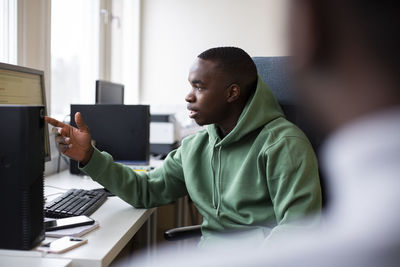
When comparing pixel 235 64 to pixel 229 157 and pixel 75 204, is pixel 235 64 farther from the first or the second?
pixel 75 204

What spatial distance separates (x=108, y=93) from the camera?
207cm

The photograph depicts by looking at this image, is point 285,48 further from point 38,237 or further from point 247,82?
point 247,82

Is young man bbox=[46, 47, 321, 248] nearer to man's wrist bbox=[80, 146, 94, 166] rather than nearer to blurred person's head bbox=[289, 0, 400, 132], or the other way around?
man's wrist bbox=[80, 146, 94, 166]

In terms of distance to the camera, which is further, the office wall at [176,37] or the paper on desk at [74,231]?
the office wall at [176,37]

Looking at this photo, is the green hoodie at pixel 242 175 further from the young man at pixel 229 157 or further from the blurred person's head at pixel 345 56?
the blurred person's head at pixel 345 56

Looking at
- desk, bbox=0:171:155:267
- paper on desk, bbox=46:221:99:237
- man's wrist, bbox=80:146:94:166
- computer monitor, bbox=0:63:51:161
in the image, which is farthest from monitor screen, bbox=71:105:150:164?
paper on desk, bbox=46:221:99:237

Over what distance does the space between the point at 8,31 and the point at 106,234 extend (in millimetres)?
1074

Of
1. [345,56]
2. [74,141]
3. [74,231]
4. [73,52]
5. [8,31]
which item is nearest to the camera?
[345,56]

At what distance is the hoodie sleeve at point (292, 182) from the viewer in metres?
1.01

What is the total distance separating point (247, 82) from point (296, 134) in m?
0.25

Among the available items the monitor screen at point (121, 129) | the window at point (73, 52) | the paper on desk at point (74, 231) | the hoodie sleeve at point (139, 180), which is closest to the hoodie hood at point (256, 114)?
the hoodie sleeve at point (139, 180)

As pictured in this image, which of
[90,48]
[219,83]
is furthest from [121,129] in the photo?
[90,48]

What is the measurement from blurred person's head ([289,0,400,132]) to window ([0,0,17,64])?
1.63 m

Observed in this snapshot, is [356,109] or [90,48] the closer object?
[356,109]
